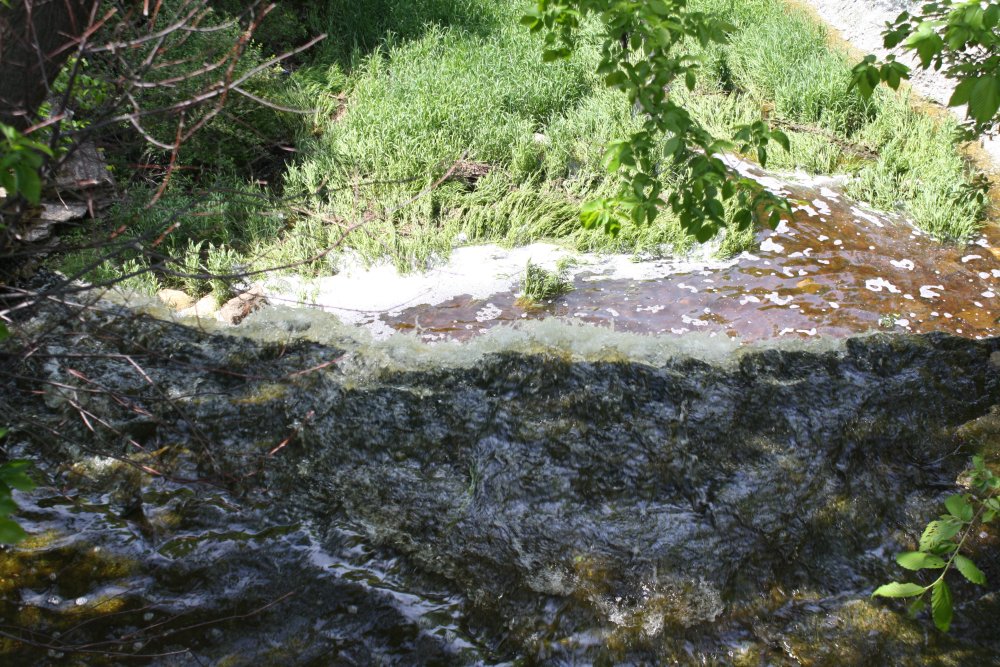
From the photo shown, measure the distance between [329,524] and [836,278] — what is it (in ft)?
13.5

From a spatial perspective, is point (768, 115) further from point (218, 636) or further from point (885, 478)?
point (218, 636)

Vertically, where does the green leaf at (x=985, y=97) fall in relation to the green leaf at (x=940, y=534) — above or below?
above

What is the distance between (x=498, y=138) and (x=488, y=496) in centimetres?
434

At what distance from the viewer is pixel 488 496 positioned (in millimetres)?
3348

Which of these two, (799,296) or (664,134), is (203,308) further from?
(799,296)

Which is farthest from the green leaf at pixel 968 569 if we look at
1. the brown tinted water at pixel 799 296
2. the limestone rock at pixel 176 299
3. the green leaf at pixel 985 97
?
the limestone rock at pixel 176 299

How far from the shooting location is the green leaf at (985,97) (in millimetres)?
1729

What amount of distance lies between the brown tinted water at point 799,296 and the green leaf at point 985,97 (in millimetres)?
3300

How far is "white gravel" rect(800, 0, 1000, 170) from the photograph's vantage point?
793 centimetres

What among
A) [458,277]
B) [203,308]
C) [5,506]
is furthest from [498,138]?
[5,506]

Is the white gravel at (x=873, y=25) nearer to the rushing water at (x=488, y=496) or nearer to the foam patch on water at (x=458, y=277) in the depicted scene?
the foam patch on water at (x=458, y=277)

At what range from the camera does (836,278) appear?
5.62 m

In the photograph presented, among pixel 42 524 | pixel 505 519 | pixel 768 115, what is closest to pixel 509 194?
pixel 768 115

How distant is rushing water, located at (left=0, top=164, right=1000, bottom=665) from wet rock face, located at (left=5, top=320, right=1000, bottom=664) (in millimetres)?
11
